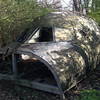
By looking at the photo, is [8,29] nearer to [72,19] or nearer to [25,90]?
[72,19]

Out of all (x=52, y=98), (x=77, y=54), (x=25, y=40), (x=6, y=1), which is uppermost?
(x=6, y=1)

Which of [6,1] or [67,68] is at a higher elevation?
[6,1]

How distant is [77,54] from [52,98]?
163 cm

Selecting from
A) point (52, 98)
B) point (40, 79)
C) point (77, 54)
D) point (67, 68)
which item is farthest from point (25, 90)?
point (77, 54)

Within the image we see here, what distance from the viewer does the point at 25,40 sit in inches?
287

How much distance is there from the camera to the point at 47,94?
6.16 meters

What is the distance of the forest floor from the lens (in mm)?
5878

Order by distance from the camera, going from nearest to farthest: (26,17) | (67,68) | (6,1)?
(67,68), (6,1), (26,17)

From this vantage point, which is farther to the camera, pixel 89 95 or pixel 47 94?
pixel 47 94

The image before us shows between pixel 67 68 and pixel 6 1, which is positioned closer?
pixel 67 68

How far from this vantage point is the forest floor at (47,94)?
19.3 ft

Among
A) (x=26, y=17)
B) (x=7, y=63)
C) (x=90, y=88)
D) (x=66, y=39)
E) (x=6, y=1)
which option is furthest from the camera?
(x=26, y=17)

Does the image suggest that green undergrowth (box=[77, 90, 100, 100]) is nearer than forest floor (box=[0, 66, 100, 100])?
Yes

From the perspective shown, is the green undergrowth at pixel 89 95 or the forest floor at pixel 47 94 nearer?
the green undergrowth at pixel 89 95
